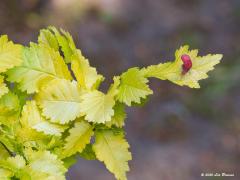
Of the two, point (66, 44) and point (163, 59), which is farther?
point (163, 59)

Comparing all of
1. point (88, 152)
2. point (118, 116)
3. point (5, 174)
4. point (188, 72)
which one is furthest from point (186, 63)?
point (5, 174)

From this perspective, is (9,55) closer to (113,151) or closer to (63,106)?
(63,106)

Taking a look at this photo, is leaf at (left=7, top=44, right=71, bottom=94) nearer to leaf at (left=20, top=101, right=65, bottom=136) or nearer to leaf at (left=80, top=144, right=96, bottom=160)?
leaf at (left=20, top=101, right=65, bottom=136)

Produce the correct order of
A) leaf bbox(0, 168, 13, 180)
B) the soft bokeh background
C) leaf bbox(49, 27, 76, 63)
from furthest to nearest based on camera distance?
the soft bokeh background < leaf bbox(49, 27, 76, 63) < leaf bbox(0, 168, 13, 180)

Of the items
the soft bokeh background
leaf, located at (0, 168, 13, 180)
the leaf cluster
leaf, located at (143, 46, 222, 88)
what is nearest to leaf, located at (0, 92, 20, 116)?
the leaf cluster

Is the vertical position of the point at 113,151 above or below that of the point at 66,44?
below

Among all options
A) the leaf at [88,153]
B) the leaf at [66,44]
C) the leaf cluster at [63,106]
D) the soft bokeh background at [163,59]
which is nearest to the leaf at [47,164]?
the leaf cluster at [63,106]

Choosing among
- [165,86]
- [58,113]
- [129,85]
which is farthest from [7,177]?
[165,86]
